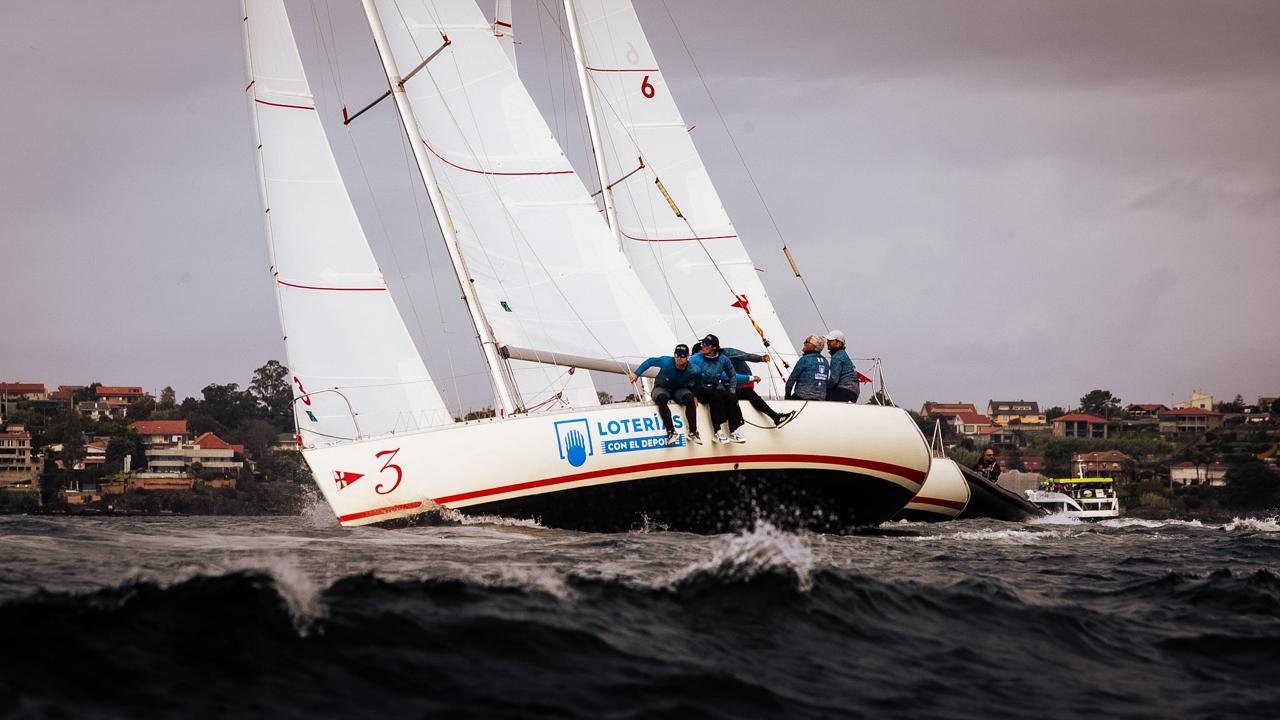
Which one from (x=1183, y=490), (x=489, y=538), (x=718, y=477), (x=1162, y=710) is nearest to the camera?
(x=1162, y=710)

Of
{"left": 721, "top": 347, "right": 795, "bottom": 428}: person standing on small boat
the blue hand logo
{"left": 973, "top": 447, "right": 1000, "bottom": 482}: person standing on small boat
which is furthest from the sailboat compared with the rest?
{"left": 973, "top": 447, "right": 1000, "bottom": 482}: person standing on small boat

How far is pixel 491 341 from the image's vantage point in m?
15.3

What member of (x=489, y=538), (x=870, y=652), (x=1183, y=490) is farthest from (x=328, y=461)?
(x=1183, y=490)

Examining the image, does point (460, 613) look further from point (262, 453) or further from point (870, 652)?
point (262, 453)

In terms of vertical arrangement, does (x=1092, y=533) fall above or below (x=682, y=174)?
below

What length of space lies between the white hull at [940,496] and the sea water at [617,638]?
29.7 feet

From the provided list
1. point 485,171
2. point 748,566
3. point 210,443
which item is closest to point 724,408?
point 485,171

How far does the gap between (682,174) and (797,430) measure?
9556 millimetres

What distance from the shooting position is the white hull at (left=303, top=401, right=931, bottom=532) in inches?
516

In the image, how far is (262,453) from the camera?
3322 inches

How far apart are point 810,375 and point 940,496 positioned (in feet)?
18.5

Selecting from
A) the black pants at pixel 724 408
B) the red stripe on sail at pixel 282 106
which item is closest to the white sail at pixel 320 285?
the red stripe on sail at pixel 282 106

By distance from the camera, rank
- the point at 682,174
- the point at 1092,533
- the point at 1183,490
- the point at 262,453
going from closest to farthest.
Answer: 1. the point at 1092,533
2. the point at 682,174
3. the point at 1183,490
4. the point at 262,453

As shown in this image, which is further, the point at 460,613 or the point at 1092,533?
the point at 1092,533
